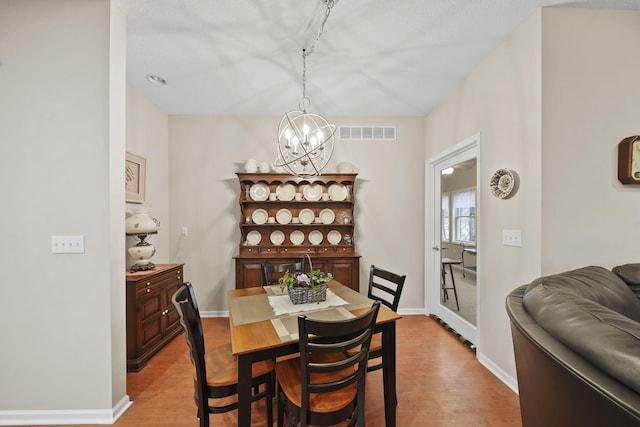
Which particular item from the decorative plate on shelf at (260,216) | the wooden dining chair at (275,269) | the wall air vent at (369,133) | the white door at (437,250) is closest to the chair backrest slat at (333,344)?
the wooden dining chair at (275,269)

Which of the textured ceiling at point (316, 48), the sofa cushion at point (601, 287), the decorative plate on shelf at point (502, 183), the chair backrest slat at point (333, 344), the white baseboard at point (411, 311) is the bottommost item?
the white baseboard at point (411, 311)

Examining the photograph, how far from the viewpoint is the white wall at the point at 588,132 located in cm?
191

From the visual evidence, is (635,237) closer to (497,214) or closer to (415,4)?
(497,214)

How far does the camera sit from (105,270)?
1.84 m

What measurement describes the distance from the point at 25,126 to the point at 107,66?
2.20 ft

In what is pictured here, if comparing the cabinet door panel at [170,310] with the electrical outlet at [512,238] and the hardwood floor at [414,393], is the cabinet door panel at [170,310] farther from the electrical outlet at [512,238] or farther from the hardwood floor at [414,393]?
the electrical outlet at [512,238]

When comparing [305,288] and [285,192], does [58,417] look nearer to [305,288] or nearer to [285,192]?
[305,288]

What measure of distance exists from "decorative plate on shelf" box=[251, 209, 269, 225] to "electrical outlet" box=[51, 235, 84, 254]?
1951 mm

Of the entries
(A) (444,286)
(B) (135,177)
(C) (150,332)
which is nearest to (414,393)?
(A) (444,286)

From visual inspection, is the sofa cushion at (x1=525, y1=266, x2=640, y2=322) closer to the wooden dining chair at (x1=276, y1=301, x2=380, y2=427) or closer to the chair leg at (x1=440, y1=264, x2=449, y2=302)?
the wooden dining chair at (x1=276, y1=301, x2=380, y2=427)

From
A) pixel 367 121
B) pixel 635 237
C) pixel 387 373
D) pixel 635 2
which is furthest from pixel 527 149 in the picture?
pixel 367 121

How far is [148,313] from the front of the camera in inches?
102

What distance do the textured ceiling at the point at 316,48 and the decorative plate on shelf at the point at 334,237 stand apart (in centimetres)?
166

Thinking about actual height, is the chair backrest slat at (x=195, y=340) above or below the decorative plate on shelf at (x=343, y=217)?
below
